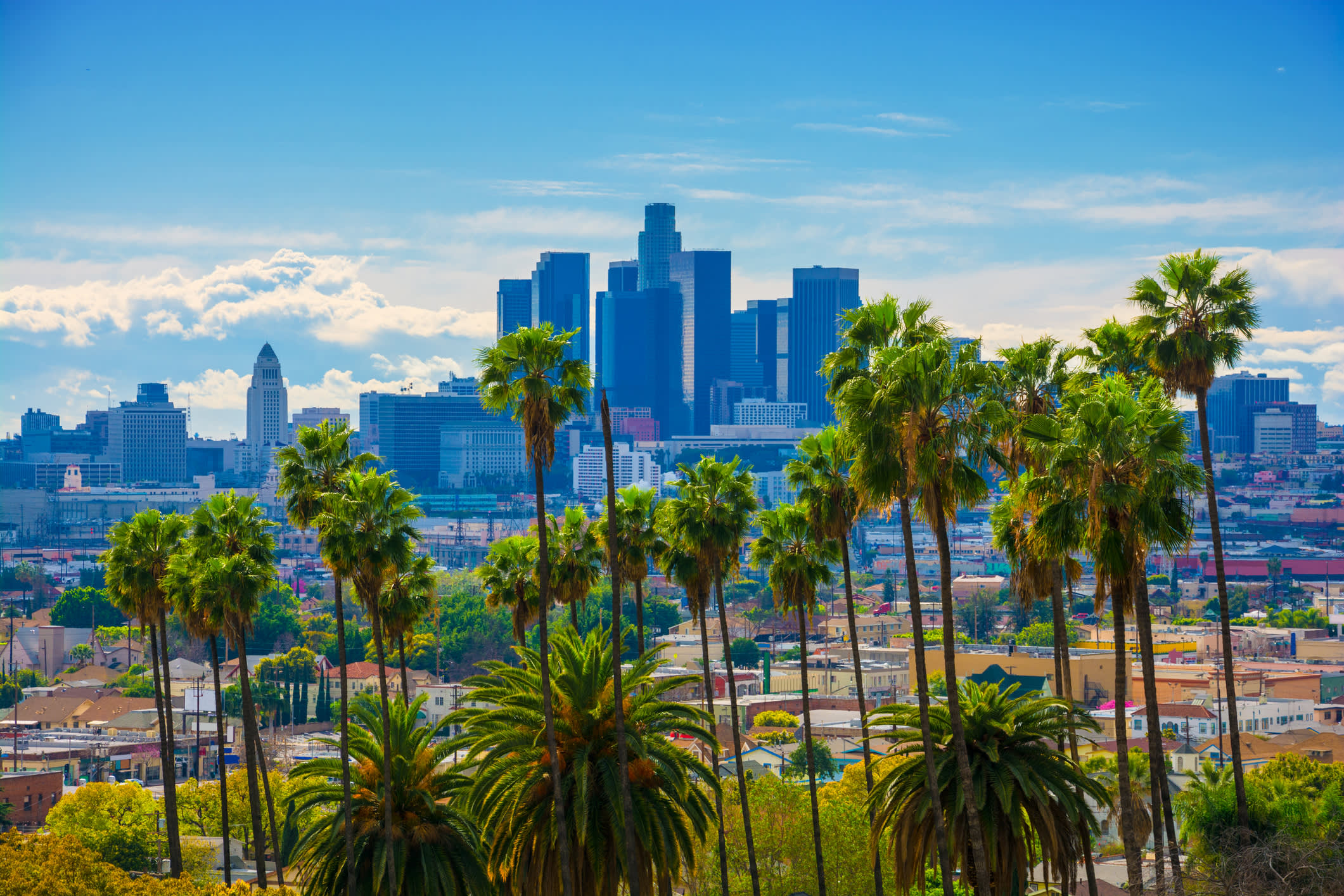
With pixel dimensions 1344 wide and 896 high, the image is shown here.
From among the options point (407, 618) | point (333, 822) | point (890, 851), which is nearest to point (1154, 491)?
point (890, 851)

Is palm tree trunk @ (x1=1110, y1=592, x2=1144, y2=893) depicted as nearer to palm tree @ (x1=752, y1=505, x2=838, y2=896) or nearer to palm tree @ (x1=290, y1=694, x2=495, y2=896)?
palm tree @ (x1=290, y1=694, x2=495, y2=896)

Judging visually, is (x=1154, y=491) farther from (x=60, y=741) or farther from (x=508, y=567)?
(x=60, y=741)

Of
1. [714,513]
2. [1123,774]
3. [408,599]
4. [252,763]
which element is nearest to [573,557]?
[408,599]

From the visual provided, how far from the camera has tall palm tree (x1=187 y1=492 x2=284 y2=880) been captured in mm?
41906

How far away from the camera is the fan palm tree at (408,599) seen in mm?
45562

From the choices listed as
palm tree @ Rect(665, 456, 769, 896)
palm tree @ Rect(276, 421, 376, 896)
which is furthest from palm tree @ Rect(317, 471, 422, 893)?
palm tree @ Rect(665, 456, 769, 896)

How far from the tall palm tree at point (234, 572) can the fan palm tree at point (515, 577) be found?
7.24 meters

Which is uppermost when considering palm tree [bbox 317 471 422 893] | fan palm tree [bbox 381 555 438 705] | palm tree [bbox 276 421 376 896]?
palm tree [bbox 276 421 376 896]

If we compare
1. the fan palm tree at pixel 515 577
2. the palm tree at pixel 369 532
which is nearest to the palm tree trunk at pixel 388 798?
the palm tree at pixel 369 532

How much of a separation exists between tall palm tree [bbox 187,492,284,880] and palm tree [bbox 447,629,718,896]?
13.4 metres

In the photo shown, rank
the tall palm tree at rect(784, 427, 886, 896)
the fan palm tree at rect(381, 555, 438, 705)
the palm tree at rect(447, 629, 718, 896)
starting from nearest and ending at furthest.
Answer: the palm tree at rect(447, 629, 718, 896)
the tall palm tree at rect(784, 427, 886, 896)
the fan palm tree at rect(381, 555, 438, 705)

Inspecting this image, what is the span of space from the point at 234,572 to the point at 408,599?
5840 millimetres

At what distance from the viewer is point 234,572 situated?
4203cm

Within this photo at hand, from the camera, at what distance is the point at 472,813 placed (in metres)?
31.1
